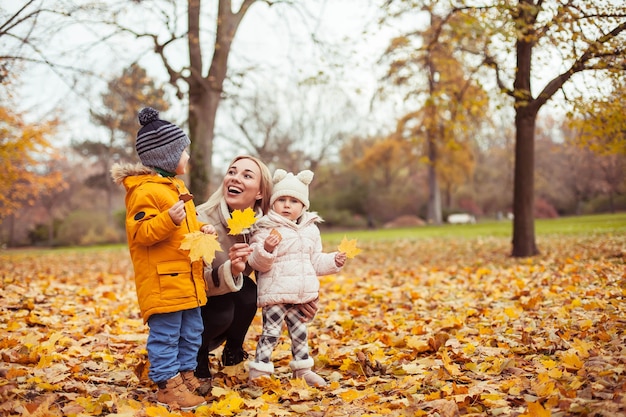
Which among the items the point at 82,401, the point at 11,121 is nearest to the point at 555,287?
the point at 82,401

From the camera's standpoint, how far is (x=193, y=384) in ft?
10.8

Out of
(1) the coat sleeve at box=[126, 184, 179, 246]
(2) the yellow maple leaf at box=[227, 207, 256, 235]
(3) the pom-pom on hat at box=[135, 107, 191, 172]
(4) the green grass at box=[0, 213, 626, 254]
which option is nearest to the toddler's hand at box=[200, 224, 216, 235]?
(2) the yellow maple leaf at box=[227, 207, 256, 235]

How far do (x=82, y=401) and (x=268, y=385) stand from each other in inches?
42.6

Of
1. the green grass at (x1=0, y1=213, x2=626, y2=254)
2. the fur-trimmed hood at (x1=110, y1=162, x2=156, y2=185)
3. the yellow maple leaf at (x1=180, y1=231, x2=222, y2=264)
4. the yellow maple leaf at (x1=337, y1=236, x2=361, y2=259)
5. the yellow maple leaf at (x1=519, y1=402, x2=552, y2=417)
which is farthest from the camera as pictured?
the green grass at (x1=0, y1=213, x2=626, y2=254)

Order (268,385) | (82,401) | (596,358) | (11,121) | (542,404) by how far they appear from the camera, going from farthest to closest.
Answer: (11,121) < (268,385) < (596,358) < (82,401) < (542,404)

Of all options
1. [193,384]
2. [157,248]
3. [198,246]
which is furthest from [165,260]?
[193,384]

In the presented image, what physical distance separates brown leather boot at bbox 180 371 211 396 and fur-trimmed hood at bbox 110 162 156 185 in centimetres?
124

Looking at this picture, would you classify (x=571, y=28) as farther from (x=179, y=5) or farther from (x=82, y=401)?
(x=82, y=401)

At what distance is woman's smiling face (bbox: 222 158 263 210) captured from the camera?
3648 mm

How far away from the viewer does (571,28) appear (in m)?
7.33

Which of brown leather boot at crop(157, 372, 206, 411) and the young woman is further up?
the young woman

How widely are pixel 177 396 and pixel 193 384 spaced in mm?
228

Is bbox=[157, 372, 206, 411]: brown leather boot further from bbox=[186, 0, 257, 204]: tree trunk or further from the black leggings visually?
bbox=[186, 0, 257, 204]: tree trunk

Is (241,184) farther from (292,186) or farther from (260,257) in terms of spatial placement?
(260,257)
